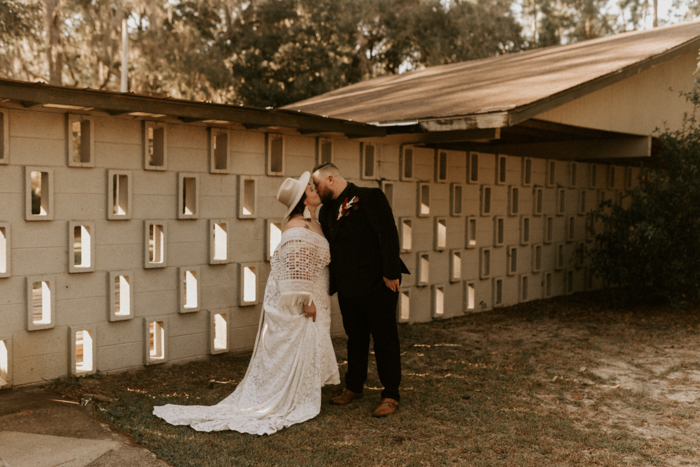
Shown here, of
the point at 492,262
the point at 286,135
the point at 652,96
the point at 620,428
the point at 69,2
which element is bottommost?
the point at 620,428

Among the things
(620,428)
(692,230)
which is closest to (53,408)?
(620,428)

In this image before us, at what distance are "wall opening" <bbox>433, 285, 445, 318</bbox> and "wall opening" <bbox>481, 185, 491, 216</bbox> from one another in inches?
58.1

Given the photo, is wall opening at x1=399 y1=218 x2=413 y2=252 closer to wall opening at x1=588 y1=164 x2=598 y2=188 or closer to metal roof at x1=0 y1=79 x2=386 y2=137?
metal roof at x1=0 y1=79 x2=386 y2=137

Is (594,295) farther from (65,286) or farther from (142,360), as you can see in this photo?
(65,286)

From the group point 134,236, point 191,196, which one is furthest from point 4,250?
point 191,196

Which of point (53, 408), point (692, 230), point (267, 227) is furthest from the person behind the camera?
point (692, 230)

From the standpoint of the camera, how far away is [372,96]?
36.1 feet

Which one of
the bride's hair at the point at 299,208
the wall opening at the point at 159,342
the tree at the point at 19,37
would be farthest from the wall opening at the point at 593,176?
the tree at the point at 19,37

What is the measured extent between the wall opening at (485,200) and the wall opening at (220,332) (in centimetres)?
471

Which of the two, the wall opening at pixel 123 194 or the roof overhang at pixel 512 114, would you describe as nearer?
the wall opening at pixel 123 194

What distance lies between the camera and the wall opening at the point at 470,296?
9.62 meters

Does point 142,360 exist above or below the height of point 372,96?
below

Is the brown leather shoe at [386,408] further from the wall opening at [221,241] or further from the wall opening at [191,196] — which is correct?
the wall opening at [191,196]

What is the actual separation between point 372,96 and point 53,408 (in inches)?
301
